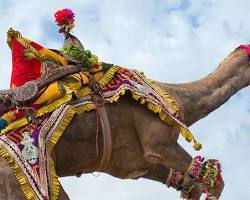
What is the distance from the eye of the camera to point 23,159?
554 centimetres

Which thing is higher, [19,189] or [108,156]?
[108,156]

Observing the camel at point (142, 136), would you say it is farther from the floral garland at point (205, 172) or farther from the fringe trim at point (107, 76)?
A: the fringe trim at point (107, 76)

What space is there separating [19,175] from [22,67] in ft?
3.10

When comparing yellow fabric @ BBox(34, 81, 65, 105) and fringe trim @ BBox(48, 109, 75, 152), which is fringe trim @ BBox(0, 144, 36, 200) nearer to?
fringe trim @ BBox(48, 109, 75, 152)

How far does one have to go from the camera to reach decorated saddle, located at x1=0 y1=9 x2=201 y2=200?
18.2 ft

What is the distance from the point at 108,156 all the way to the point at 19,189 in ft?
3.09

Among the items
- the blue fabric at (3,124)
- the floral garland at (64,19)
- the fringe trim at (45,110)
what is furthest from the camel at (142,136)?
the floral garland at (64,19)

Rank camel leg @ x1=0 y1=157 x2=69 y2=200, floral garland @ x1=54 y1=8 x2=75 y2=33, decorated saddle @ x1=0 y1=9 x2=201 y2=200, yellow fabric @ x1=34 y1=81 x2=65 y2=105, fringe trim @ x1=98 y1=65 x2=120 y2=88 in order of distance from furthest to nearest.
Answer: floral garland @ x1=54 y1=8 x2=75 y2=33, fringe trim @ x1=98 y1=65 x2=120 y2=88, yellow fabric @ x1=34 y1=81 x2=65 y2=105, decorated saddle @ x1=0 y1=9 x2=201 y2=200, camel leg @ x1=0 y1=157 x2=69 y2=200

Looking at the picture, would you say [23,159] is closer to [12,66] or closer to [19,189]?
[19,189]

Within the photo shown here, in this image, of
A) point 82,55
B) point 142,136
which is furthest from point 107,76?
point 142,136

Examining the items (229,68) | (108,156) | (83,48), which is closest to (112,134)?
(108,156)

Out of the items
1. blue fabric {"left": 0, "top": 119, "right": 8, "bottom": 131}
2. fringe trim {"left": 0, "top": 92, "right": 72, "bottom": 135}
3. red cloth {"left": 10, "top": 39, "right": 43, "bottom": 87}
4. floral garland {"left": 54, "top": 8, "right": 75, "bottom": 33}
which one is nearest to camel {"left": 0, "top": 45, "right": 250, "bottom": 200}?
fringe trim {"left": 0, "top": 92, "right": 72, "bottom": 135}

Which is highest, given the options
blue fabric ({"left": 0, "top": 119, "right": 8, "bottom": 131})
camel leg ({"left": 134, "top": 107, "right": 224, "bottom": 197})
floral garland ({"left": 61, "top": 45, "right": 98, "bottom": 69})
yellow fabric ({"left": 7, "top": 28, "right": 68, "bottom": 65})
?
floral garland ({"left": 61, "top": 45, "right": 98, "bottom": 69})

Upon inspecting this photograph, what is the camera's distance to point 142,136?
6.25 meters
